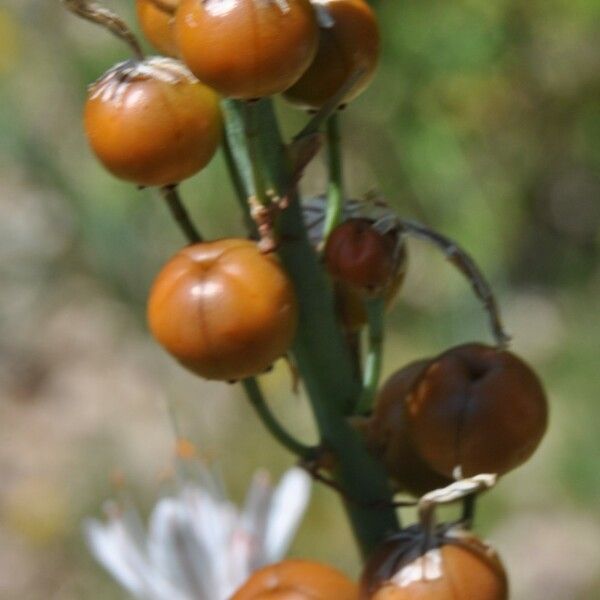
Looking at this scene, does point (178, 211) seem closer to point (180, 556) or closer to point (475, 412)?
point (475, 412)

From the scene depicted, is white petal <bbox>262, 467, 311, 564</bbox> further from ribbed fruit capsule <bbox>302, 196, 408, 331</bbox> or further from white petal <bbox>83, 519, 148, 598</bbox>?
ribbed fruit capsule <bbox>302, 196, 408, 331</bbox>

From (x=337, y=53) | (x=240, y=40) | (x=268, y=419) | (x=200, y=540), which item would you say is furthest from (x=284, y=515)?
(x=240, y=40)

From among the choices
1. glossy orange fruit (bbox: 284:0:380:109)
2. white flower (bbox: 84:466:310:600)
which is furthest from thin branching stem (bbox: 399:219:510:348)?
white flower (bbox: 84:466:310:600)

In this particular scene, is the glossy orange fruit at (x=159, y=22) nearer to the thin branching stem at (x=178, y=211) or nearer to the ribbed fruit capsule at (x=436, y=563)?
the thin branching stem at (x=178, y=211)

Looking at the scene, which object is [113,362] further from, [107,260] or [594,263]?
[594,263]

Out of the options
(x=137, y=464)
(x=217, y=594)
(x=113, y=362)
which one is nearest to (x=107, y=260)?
(x=137, y=464)

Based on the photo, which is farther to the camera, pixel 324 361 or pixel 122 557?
pixel 122 557
